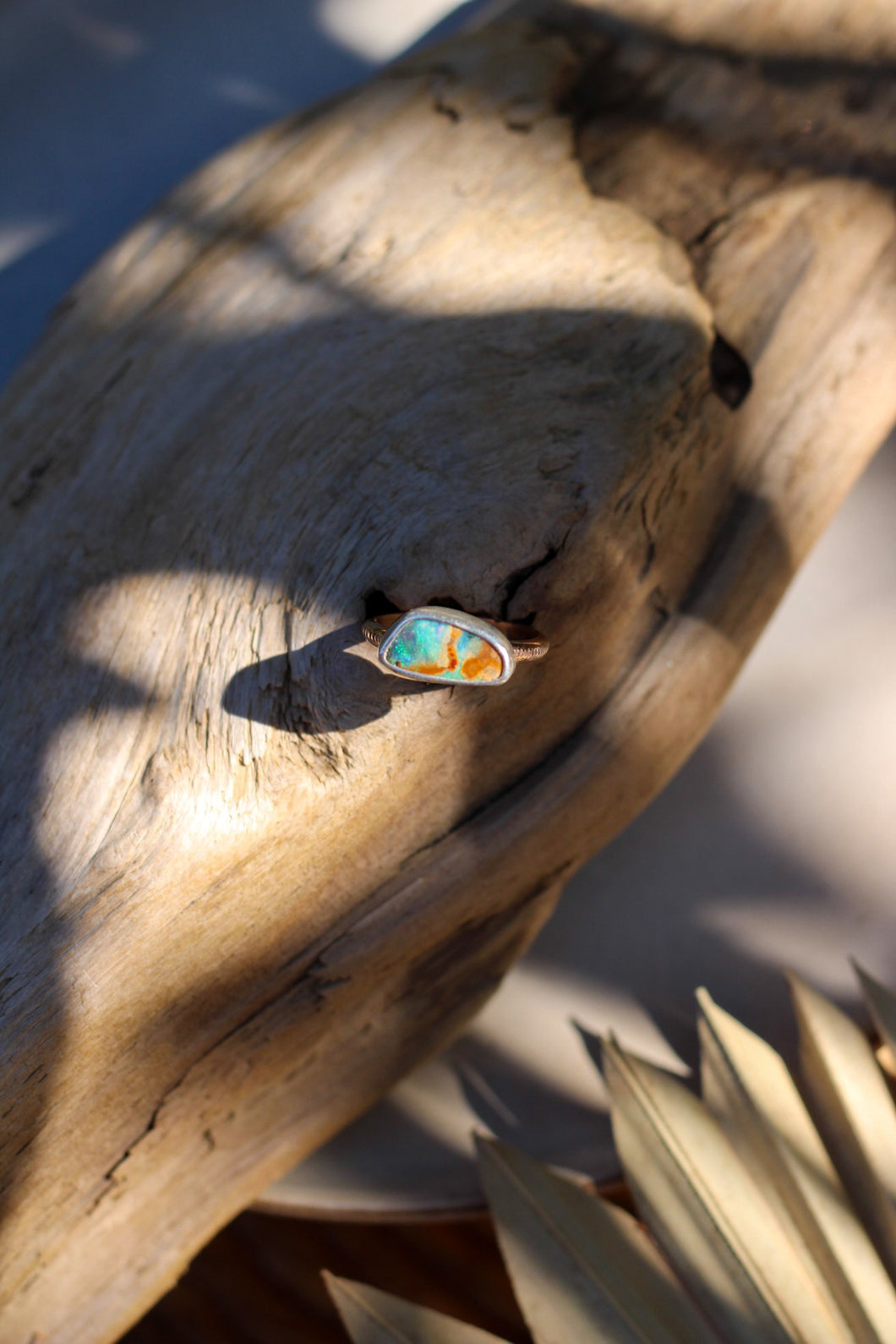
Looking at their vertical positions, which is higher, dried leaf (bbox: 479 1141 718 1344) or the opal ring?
the opal ring

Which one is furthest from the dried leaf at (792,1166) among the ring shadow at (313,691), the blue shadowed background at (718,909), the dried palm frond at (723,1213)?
the ring shadow at (313,691)

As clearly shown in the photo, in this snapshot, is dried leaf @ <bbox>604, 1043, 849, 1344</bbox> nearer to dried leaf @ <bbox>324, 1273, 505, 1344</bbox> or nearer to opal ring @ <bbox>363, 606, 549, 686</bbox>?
dried leaf @ <bbox>324, 1273, 505, 1344</bbox>

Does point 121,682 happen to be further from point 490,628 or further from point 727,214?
point 727,214

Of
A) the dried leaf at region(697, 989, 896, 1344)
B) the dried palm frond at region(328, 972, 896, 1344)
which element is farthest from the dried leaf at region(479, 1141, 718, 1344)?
the dried leaf at region(697, 989, 896, 1344)

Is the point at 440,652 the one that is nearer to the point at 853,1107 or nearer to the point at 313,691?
the point at 313,691

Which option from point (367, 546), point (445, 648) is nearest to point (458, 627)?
point (445, 648)

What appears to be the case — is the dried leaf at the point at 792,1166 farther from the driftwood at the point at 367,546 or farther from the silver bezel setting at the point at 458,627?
the silver bezel setting at the point at 458,627
